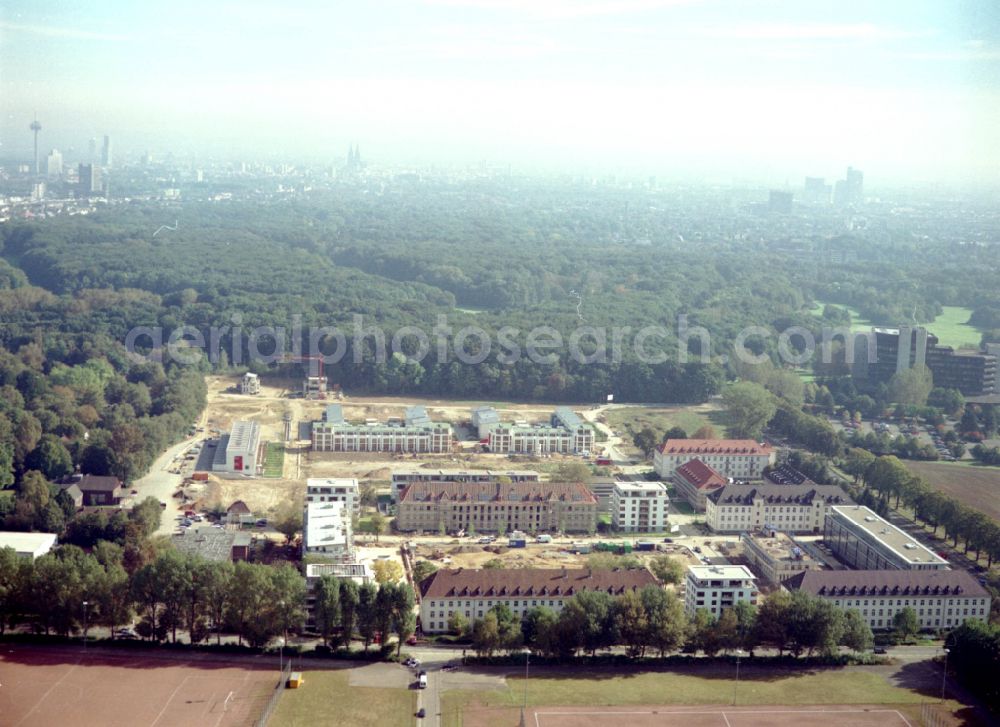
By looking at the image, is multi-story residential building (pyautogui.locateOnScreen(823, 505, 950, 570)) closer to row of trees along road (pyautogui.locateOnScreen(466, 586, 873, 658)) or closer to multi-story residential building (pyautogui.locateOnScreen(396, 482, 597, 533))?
row of trees along road (pyautogui.locateOnScreen(466, 586, 873, 658))

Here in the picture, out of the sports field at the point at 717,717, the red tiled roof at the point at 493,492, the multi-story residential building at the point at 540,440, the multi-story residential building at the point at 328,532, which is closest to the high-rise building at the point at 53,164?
the multi-story residential building at the point at 540,440

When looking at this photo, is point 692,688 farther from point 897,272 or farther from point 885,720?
point 897,272

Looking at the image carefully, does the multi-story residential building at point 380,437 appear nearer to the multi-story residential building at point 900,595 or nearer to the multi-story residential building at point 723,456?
the multi-story residential building at point 723,456

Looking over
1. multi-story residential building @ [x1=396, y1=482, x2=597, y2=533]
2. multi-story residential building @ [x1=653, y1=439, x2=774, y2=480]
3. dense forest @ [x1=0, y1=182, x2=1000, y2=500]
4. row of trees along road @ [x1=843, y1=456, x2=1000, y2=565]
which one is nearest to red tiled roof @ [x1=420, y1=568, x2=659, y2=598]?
multi-story residential building @ [x1=396, y1=482, x2=597, y2=533]

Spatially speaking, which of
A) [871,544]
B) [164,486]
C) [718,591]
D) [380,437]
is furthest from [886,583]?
[164,486]

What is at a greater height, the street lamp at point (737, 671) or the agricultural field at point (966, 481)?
the agricultural field at point (966, 481)
